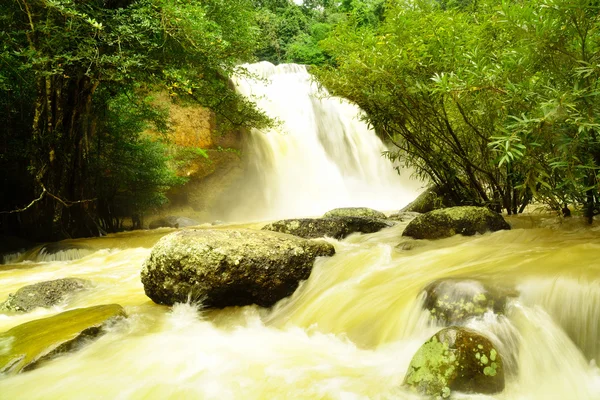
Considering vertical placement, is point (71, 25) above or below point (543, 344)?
above

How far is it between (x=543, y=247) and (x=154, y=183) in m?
9.49

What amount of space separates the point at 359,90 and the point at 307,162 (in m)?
11.1

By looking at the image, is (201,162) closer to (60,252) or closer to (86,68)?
(86,68)

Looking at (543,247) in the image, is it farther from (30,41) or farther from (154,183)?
(154,183)

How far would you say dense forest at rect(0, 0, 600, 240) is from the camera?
10.8ft

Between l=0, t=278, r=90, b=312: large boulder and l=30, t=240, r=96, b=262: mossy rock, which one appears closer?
l=0, t=278, r=90, b=312: large boulder

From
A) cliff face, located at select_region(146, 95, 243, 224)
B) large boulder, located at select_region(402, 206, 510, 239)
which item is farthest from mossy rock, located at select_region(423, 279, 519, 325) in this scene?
cliff face, located at select_region(146, 95, 243, 224)

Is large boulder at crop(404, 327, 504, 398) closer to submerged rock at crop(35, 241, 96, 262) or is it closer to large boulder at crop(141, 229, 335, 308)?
large boulder at crop(141, 229, 335, 308)

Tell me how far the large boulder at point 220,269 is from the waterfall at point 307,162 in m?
11.7

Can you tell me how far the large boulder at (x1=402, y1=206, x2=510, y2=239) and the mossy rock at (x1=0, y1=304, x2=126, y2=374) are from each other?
155 inches

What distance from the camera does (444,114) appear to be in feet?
19.5

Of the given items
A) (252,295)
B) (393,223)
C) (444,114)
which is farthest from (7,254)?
(444,114)

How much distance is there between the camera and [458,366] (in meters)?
2.26

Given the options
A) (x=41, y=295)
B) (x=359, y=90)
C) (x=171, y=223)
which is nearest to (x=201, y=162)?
(x=171, y=223)
